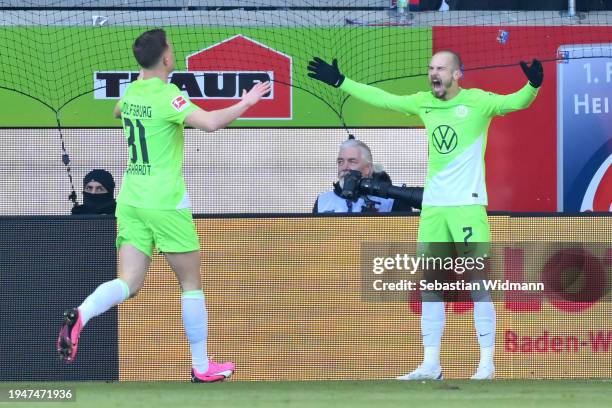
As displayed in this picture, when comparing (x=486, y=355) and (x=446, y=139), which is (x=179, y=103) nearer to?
(x=446, y=139)

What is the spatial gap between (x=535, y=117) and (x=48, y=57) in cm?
377

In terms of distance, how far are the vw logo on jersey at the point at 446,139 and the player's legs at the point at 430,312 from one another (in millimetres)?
344

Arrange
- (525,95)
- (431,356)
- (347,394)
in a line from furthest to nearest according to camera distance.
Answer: (431,356)
(525,95)
(347,394)

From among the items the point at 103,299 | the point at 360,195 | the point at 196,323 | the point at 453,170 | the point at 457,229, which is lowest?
the point at 196,323

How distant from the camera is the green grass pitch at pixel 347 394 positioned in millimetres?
5647

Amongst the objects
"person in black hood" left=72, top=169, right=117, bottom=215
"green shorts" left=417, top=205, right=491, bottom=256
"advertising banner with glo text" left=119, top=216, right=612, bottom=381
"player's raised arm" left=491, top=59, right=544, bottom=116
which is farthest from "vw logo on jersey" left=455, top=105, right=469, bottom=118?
"person in black hood" left=72, top=169, right=117, bottom=215

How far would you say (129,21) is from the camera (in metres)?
9.84

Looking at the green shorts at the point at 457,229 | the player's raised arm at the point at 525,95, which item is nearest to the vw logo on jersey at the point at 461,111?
the player's raised arm at the point at 525,95

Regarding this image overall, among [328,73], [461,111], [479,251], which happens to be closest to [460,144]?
[461,111]

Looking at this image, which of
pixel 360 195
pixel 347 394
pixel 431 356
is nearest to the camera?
pixel 347 394

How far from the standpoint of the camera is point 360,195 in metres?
7.84

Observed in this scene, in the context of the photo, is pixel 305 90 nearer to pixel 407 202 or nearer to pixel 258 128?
pixel 258 128

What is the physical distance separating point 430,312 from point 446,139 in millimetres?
1001

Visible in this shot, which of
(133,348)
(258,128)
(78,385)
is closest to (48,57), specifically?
(258,128)
